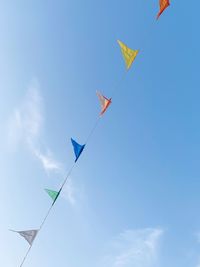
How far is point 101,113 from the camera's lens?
18297 millimetres

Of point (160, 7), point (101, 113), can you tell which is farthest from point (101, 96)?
point (160, 7)

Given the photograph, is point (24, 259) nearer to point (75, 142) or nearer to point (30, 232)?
point (30, 232)

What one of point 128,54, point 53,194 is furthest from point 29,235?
point 128,54

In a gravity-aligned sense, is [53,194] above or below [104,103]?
below

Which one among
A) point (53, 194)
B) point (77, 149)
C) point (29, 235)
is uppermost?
point (77, 149)

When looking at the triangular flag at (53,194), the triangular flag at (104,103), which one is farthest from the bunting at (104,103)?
the triangular flag at (53,194)

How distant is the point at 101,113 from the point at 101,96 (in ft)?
3.12

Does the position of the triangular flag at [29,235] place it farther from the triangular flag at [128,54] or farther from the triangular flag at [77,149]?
the triangular flag at [128,54]

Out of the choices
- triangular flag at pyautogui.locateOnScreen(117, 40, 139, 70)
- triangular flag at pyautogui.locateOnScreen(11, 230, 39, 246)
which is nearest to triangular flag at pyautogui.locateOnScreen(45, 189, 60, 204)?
triangular flag at pyautogui.locateOnScreen(11, 230, 39, 246)

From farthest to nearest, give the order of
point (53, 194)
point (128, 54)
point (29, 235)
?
point (53, 194)
point (128, 54)
point (29, 235)

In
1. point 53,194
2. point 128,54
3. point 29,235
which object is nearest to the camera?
point 29,235

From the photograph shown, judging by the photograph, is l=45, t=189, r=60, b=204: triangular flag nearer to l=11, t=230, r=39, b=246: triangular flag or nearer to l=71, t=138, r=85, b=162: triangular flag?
l=11, t=230, r=39, b=246: triangular flag

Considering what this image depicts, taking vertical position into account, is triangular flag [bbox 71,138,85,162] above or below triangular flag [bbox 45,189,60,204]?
above

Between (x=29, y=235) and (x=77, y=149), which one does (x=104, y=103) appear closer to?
(x=77, y=149)
